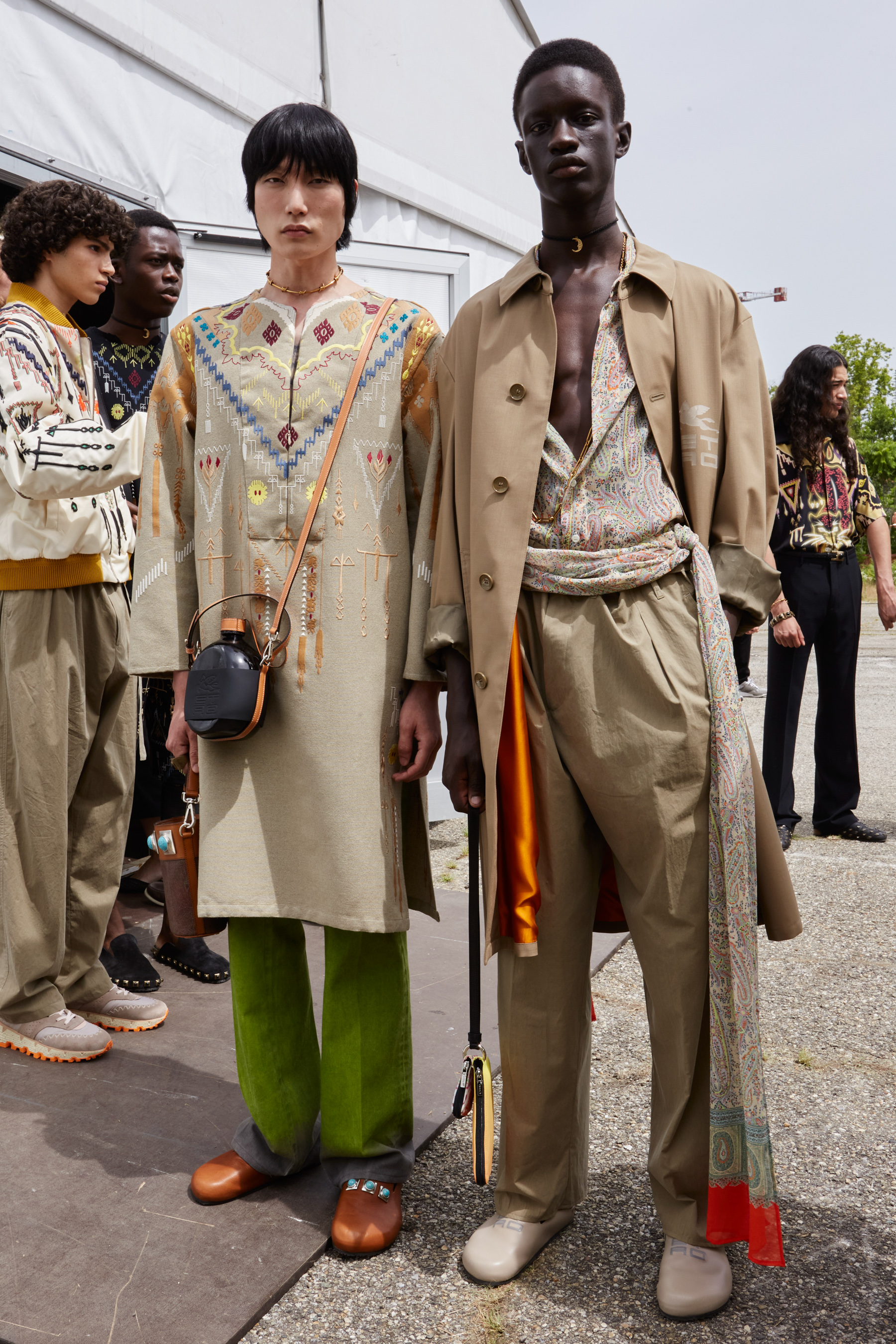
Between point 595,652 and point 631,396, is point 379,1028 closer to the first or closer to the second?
point 595,652

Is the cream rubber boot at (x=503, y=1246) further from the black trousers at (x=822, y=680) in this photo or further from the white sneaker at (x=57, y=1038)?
the black trousers at (x=822, y=680)

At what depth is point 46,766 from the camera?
9.46ft

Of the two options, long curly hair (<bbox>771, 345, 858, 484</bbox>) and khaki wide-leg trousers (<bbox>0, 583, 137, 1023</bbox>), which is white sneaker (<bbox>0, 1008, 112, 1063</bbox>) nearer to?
khaki wide-leg trousers (<bbox>0, 583, 137, 1023</bbox>)

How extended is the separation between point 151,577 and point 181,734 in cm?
33

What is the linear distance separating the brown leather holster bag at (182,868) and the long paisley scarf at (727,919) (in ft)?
3.20

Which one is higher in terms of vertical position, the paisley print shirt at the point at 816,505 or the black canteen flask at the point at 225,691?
the paisley print shirt at the point at 816,505

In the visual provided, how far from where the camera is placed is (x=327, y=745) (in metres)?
2.08

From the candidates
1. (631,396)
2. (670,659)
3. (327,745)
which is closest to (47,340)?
(327,745)

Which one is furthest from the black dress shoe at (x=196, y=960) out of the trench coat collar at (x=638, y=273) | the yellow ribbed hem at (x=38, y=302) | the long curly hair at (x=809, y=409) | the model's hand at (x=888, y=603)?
the model's hand at (x=888, y=603)

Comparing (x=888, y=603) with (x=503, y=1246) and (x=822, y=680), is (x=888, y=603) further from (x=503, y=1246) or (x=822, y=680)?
(x=503, y=1246)

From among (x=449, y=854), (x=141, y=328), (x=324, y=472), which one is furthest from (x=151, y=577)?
(x=449, y=854)

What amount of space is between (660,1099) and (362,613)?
1.05m

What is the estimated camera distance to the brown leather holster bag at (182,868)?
2312mm

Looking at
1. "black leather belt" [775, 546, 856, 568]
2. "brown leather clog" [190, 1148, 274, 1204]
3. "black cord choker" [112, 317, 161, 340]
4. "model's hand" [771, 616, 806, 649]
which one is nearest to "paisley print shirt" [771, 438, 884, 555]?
"black leather belt" [775, 546, 856, 568]
